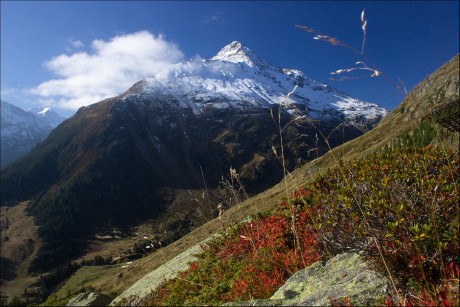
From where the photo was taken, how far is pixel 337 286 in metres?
4.99

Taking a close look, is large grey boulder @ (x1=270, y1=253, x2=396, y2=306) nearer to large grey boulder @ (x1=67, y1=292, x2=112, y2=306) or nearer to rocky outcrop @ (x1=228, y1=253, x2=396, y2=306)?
rocky outcrop @ (x1=228, y1=253, x2=396, y2=306)

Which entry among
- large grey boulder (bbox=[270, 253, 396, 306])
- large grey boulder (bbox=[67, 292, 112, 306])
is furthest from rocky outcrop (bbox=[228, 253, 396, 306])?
large grey boulder (bbox=[67, 292, 112, 306])

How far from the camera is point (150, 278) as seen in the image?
11.4 metres

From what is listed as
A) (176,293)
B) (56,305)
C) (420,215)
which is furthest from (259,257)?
(56,305)

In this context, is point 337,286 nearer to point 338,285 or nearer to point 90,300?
point 338,285

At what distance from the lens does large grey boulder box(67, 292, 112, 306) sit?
386 inches

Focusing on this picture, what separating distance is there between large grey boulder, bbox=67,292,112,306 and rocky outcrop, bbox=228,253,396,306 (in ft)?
22.2

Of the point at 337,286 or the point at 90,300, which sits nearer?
the point at 337,286

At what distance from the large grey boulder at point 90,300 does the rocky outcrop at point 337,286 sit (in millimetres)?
6761

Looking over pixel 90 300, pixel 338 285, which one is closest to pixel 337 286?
pixel 338 285

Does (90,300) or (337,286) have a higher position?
(90,300)

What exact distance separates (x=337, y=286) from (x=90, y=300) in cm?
781

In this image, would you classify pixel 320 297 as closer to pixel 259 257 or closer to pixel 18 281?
pixel 259 257

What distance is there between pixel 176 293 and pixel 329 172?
508 cm
